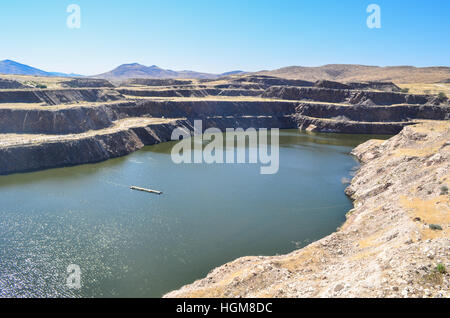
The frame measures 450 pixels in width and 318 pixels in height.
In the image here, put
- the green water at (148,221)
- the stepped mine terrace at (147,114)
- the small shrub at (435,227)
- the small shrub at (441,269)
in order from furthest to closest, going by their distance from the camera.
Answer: the stepped mine terrace at (147,114), the green water at (148,221), the small shrub at (435,227), the small shrub at (441,269)

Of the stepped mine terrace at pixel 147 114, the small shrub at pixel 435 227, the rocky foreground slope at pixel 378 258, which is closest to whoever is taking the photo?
the rocky foreground slope at pixel 378 258

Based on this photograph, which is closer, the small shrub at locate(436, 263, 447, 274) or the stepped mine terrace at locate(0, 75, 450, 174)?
the small shrub at locate(436, 263, 447, 274)

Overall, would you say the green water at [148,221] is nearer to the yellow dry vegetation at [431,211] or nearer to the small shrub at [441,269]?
the yellow dry vegetation at [431,211]

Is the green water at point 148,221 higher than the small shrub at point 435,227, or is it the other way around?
the small shrub at point 435,227

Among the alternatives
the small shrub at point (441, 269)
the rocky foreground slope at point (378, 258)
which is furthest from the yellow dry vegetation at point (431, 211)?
the small shrub at point (441, 269)

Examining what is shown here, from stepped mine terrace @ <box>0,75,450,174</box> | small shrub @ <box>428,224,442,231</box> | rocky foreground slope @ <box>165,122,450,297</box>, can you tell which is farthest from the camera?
stepped mine terrace @ <box>0,75,450,174</box>

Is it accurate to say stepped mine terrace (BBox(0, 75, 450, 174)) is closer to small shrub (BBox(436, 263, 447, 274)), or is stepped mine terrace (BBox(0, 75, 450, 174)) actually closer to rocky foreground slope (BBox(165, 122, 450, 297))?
rocky foreground slope (BBox(165, 122, 450, 297))

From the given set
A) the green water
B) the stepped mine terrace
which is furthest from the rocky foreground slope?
the stepped mine terrace
